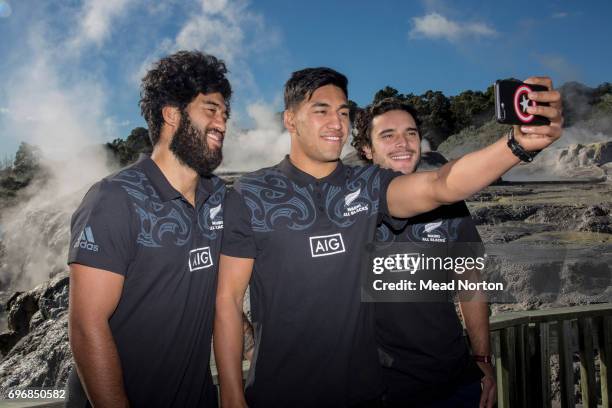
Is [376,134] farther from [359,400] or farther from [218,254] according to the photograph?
[359,400]

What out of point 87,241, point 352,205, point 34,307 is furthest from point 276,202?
point 34,307

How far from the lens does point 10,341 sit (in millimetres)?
10875

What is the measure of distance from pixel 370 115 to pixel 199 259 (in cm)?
144

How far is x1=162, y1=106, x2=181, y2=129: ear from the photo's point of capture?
2184mm

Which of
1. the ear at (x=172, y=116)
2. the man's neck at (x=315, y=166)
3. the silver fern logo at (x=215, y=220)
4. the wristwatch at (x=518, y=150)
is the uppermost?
the ear at (x=172, y=116)

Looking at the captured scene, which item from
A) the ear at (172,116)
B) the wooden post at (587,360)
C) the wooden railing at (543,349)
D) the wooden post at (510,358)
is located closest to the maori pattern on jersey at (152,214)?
the ear at (172,116)

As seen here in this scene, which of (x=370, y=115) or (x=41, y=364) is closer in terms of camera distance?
(x=370, y=115)

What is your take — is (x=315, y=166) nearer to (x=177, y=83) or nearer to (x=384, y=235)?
(x=384, y=235)

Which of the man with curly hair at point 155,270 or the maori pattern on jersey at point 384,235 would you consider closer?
the man with curly hair at point 155,270

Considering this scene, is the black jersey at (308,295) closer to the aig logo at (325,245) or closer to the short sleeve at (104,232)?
the aig logo at (325,245)

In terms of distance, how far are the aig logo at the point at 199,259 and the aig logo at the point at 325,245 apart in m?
0.39

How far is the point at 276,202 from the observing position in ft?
6.50

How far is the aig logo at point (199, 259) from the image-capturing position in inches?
75.4

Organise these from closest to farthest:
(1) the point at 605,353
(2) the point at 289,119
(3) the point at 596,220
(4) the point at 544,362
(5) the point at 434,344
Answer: (5) the point at 434,344, (2) the point at 289,119, (4) the point at 544,362, (1) the point at 605,353, (3) the point at 596,220
